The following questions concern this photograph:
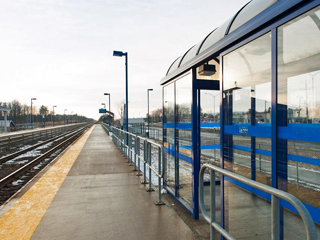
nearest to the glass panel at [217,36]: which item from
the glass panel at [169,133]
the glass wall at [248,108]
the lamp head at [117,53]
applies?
the glass wall at [248,108]

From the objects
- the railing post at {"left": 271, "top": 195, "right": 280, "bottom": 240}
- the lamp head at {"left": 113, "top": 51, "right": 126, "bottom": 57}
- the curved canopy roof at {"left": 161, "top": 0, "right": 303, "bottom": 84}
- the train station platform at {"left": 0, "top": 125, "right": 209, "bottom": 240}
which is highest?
the lamp head at {"left": 113, "top": 51, "right": 126, "bottom": 57}

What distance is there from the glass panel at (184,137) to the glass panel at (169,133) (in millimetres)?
306

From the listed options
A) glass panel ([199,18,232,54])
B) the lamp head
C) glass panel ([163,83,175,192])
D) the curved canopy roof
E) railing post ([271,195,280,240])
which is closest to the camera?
railing post ([271,195,280,240])

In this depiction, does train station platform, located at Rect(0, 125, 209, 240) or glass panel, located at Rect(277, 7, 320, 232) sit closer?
glass panel, located at Rect(277, 7, 320, 232)

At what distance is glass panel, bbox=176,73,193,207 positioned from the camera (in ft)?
14.3

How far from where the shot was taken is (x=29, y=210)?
4.40 metres

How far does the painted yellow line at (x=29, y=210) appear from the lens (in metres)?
3.57

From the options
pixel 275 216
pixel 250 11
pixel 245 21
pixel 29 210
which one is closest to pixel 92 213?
pixel 29 210

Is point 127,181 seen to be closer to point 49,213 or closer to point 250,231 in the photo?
point 49,213

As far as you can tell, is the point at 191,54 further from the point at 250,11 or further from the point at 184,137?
the point at 250,11

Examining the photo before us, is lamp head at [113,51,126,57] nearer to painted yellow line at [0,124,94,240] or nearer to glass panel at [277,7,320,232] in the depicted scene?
painted yellow line at [0,124,94,240]

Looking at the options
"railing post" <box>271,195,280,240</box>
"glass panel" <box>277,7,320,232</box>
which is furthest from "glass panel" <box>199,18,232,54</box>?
"railing post" <box>271,195,280,240</box>

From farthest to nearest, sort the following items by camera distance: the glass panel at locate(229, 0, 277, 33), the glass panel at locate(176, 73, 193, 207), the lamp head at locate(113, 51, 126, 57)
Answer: the lamp head at locate(113, 51, 126, 57)
the glass panel at locate(176, 73, 193, 207)
the glass panel at locate(229, 0, 277, 33)

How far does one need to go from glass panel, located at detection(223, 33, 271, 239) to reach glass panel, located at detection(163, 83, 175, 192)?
76.5 inches
